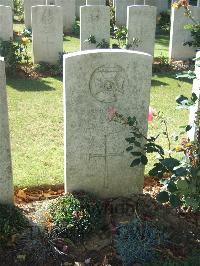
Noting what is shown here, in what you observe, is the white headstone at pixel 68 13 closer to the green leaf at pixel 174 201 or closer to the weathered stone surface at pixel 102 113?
the weathered stone surface at pixel 102 113

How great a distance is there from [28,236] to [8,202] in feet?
1.61

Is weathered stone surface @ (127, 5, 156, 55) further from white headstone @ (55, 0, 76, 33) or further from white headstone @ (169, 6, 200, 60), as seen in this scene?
white headstone @ (55, 0, 76, 33)

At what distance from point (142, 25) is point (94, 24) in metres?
1.21

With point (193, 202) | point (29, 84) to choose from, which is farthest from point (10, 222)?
point (29, 84)

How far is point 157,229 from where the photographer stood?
440cm

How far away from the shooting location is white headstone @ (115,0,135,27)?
671 inches

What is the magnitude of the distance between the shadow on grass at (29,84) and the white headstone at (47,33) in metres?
1.25

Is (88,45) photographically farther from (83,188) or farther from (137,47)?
(83,188)

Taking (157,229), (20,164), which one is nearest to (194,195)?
(157,229)

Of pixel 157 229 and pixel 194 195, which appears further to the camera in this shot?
pixel 157 229

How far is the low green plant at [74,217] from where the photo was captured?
4316mm

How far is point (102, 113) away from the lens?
15.1ft

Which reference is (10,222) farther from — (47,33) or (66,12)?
(66,12)

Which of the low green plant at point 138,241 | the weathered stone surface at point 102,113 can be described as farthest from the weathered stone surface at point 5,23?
the low green plant at point 138,241
